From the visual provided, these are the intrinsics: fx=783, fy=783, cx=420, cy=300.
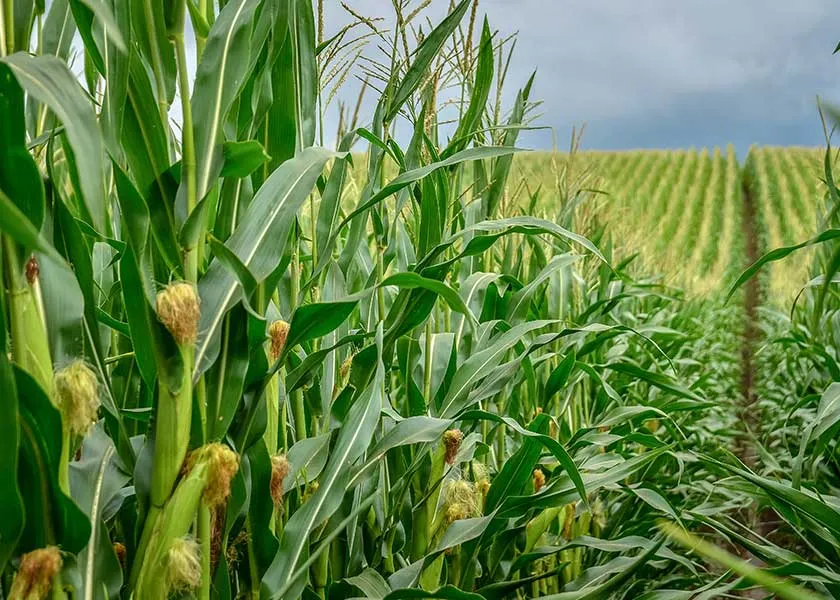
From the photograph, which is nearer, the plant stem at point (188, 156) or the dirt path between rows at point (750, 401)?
the plant stem at point (188, 156)

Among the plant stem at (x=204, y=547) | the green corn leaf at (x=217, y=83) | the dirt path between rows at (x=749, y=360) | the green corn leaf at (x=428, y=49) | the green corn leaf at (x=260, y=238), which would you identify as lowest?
the dirt path between rows at (x=749, y=360)

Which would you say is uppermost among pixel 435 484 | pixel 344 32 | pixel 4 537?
pixel 344 32

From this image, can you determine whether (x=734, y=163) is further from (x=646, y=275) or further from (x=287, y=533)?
(x=287, y=533)

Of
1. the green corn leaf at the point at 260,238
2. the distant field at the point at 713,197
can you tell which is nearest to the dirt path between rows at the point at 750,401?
the distant field at the point at 713,197

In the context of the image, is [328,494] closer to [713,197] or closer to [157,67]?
[157,67]

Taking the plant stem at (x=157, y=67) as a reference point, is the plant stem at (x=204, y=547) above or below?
below

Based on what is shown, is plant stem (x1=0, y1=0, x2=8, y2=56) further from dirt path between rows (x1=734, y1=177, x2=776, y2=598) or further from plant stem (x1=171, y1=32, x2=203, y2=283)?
dirt path between rows (x1=734, y1=177, x2=776, y2=598)

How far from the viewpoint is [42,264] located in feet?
2.25

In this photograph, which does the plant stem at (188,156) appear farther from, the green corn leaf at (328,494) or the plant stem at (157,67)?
the green corn leaf at (328,494)

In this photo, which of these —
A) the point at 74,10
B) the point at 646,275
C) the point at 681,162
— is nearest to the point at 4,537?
the point at 74,10

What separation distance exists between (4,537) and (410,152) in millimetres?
730

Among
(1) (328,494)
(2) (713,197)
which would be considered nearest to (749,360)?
(1) (328,494)

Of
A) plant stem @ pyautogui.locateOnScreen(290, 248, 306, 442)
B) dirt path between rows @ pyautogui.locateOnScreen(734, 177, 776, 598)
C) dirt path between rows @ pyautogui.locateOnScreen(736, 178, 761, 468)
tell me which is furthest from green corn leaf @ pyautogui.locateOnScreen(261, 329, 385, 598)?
dirt path between rows @ pyautogui.locateOnScreen(736, 178, 761, 468)

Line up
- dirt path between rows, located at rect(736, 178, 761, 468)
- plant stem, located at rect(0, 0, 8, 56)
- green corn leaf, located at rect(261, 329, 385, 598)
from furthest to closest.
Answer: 1. dirt path between rows, located at rect(736, 178, 761, 468)
2. green corn leaf, located at rect(261, 329, 385, 598)
3. plant stem, located at rect(0, 0, 8, 56)
